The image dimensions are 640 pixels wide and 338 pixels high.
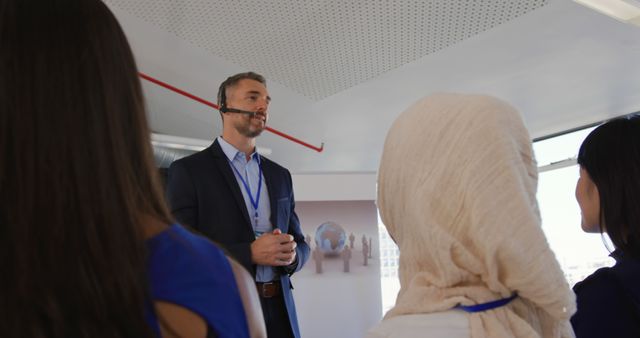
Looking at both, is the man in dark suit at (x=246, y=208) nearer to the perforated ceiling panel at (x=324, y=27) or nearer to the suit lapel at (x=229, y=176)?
the suit lapel at (x=229, y=176)

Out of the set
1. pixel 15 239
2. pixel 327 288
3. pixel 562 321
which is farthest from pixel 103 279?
pixel 327 288

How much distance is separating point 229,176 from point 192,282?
59.4 inches

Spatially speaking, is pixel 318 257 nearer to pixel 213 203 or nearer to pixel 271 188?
pixel 271 188

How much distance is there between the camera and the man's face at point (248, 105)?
7.49 feet

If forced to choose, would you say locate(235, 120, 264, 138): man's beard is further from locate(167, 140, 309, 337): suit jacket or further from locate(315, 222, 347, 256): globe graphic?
locate(315, 222, 347, 256): globe graphic

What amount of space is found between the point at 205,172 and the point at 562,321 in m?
1.45

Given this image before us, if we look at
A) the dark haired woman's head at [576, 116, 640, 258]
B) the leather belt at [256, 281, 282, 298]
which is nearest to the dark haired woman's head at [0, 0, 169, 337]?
the dark haired woman's head at [576, 116, 640, 258]

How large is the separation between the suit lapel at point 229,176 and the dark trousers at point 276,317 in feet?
0.97

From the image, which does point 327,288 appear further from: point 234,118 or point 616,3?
point 616,3

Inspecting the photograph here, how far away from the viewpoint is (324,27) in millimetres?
3176

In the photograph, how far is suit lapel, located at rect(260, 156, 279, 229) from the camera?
2148 mm

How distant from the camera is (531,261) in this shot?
858mm

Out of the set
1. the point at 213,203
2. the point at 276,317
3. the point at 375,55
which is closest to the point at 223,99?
the point at 213,203

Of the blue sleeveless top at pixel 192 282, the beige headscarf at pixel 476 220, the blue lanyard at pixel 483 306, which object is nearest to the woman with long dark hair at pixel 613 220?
the beige headscarf at pixel 476 220
